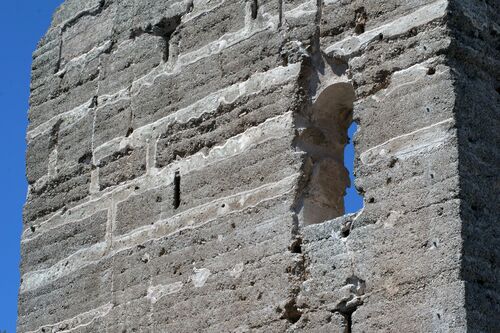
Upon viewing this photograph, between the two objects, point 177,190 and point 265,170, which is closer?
point 265,170

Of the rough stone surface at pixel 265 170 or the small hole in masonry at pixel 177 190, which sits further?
the small hole in masonry at pixel 177 190

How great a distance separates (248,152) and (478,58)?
1.53m

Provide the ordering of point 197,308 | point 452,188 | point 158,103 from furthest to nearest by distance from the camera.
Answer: point 158,103 < point 197,308 < point 452,188

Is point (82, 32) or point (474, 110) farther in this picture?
point (82, 32)

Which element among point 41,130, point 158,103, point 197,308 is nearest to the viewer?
point 197,308

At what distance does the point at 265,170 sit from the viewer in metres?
7.90

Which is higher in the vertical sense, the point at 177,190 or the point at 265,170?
the point at 177,190

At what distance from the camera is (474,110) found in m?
7.18

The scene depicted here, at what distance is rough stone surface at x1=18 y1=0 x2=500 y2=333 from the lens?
23.0ft

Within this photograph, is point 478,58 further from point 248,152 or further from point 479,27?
point 248,152

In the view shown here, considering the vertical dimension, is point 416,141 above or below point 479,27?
below

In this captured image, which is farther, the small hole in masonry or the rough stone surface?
the small hole in masonry

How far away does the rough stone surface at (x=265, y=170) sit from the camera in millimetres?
7008

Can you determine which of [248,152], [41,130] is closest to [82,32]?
[41,130]
